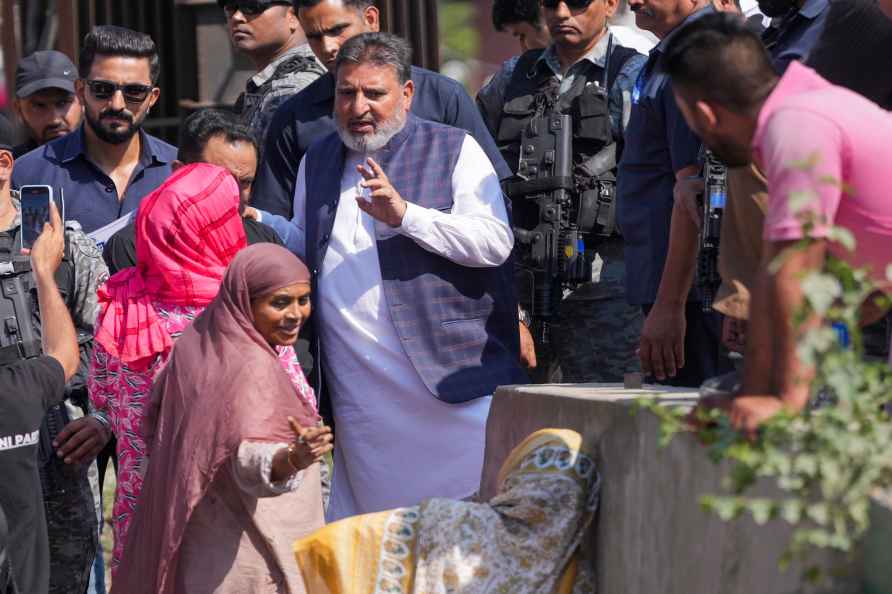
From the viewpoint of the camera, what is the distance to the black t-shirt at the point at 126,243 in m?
5.00

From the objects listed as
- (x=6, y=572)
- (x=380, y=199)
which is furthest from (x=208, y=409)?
(x=380, y=199)

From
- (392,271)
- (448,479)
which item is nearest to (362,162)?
(392,271)

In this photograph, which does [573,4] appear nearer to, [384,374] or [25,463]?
[384,374]

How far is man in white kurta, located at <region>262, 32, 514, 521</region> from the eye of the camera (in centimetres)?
494

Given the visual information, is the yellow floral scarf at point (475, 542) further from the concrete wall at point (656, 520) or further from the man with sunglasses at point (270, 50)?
the man with sunglasses at point (270, 50)

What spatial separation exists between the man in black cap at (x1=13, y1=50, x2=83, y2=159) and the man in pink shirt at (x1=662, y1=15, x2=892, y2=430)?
399cm

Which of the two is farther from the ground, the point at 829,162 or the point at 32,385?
the point at 829,162

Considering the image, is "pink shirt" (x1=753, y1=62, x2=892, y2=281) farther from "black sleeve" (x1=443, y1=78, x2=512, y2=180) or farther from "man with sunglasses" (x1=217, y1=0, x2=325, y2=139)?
"man with sunglasses" (x1=217, y1=0, x2=325, y2=139)

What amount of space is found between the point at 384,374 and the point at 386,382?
0.03m

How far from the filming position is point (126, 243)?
509cm

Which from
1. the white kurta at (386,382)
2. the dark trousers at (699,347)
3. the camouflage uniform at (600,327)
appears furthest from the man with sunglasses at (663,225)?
the white kurta at (386,382)

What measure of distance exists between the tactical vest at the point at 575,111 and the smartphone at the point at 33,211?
1.70 m

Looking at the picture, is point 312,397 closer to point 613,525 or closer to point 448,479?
point 448,479

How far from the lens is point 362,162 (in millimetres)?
5047
